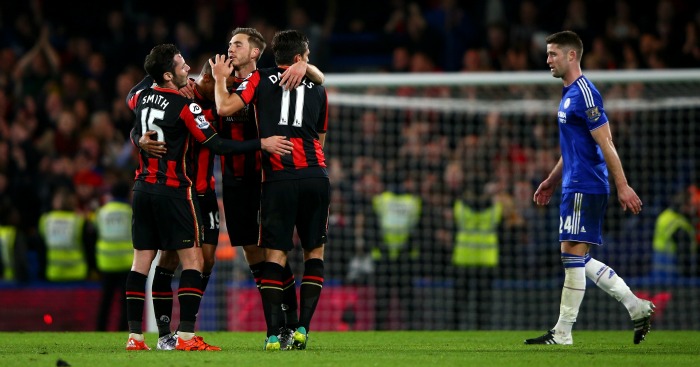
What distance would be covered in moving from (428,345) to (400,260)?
4682 millimetres

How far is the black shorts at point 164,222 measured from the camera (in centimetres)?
733

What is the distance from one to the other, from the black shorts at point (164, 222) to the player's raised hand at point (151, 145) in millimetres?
269

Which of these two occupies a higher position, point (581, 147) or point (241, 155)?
point (581, 147)

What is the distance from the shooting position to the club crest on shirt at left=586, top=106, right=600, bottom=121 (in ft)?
25.0

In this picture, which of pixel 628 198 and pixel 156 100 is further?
pixel 628 198

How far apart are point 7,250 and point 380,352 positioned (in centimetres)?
773

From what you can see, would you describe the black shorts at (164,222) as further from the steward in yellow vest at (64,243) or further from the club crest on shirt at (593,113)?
the steward in yellow vest at (64,243)

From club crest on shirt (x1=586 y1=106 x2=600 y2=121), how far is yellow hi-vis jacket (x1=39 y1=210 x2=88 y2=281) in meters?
7.70

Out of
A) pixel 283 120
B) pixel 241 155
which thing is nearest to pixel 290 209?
pixel 283 120

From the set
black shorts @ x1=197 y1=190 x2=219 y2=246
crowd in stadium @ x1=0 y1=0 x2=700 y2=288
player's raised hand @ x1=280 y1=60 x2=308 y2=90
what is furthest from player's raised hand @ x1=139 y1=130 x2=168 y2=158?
crowd in stadium @ x1=0 y1=0 x2=700 y2=288

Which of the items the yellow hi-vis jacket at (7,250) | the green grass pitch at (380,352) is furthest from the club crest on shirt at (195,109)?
the yellow hi-vis jacket at (7,250)

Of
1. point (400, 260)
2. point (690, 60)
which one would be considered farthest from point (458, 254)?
point (690, 60)

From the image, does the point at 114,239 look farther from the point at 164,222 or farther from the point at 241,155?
the point at 164,222

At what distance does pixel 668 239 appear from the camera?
1233cm
